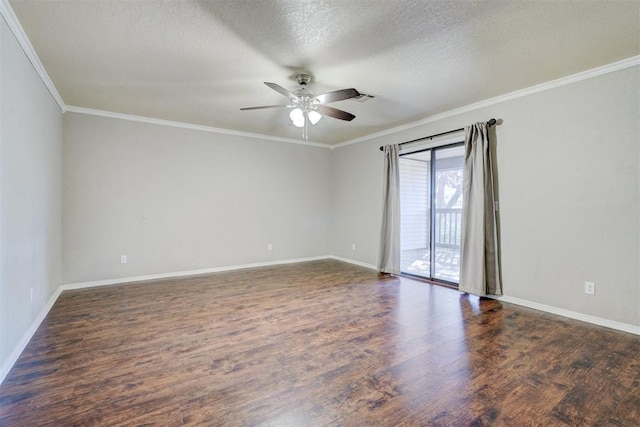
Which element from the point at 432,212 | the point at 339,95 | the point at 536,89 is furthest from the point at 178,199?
the point at 536,89

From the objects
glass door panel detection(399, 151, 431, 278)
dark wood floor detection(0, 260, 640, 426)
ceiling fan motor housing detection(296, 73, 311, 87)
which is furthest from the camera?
Answer: glass door panel detection(399, 151, 431, 278)

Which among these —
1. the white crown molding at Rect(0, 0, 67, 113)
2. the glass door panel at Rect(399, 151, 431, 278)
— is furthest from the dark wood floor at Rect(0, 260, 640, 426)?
the white crown molding at Rect(0, 0, 67, 113)

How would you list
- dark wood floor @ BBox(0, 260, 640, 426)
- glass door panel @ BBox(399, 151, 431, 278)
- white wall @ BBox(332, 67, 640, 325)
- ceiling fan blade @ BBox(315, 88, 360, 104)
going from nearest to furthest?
dark wood floor @ BBox(0, 260, 640, 426) < ceiling fan blade @ BBox(315, 88, 360, 104) < white wall @ BBox(332, 67, 640, 325) < glass door panel @ BBox(399, 151, 431, 278)

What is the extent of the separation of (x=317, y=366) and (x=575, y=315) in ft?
9.63

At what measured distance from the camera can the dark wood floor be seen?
1721 mm

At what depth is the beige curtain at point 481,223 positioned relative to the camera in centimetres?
383

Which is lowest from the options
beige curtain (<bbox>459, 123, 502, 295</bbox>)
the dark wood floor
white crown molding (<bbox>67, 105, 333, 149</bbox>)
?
the dark wood floor

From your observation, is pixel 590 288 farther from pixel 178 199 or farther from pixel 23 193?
pixel 178 199

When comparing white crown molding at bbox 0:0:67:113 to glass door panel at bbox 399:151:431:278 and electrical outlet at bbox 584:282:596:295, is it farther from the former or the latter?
electrical outlet at bbox 584:282:596:295

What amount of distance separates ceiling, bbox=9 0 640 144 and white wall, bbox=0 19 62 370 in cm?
34

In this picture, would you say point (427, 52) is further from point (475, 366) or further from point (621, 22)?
point (475, 366)

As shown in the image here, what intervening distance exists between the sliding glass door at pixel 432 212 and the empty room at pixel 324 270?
0.04 m

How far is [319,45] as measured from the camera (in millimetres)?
2527

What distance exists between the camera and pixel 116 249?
4508 mm
